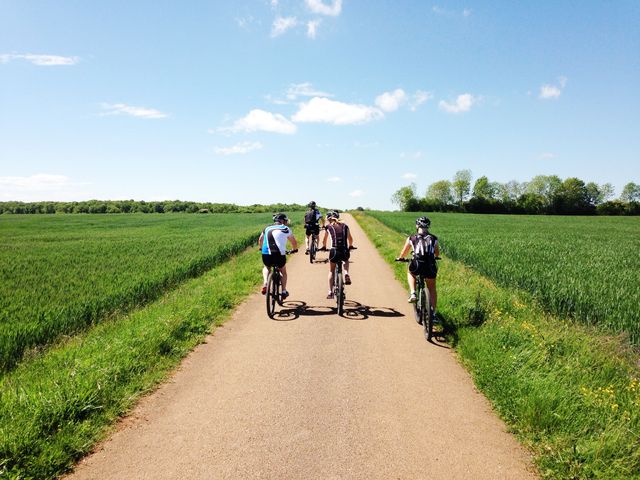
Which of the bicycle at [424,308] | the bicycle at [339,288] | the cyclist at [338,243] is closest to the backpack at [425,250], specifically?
the bicycle at [424,308]

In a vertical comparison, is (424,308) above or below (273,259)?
below

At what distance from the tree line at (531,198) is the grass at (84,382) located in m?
114

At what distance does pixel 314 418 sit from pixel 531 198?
11962 cm

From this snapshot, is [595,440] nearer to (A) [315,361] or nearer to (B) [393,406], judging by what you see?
(B) [393,406]

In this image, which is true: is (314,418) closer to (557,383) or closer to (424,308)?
(557,383)

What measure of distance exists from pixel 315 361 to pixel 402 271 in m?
8.81

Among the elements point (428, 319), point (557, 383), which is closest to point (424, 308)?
point (428, 319)

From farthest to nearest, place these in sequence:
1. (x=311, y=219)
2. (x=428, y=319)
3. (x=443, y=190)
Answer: (x=443, y=190) < (x=311, y=219) < (x=428, y=319)

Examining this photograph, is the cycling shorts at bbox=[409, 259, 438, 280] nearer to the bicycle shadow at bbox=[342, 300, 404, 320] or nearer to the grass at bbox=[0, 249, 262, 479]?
the bicycle shadow at bbox=[342, 300, 404, 320]

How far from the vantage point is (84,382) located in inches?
189

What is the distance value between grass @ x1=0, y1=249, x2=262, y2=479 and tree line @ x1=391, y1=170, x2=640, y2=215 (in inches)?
4499

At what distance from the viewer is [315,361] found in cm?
610

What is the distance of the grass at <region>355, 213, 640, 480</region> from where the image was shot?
3.60m

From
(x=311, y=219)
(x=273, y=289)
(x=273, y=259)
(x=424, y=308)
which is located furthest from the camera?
(x=311, y=219)
